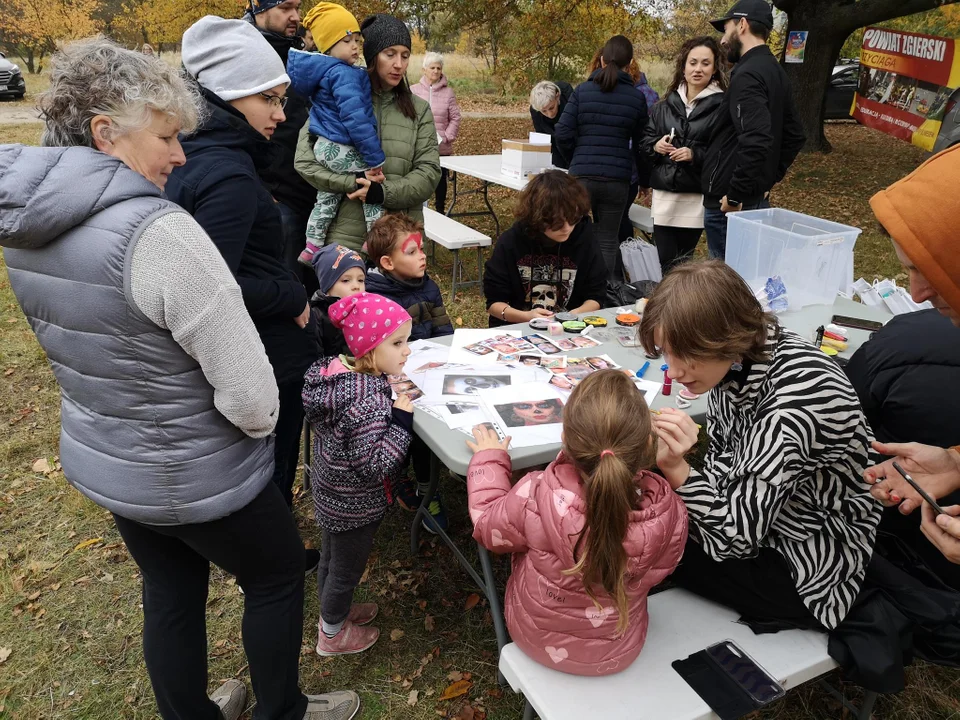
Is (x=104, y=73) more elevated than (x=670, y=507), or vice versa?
(x=104, y=73)

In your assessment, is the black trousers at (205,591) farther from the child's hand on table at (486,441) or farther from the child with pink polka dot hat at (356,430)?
the child's hand on table at (486,441)

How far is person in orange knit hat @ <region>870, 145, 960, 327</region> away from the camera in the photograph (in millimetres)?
1282

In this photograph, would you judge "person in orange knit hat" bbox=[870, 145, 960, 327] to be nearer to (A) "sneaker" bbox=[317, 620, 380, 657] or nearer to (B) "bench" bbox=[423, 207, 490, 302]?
(A) "sneaker" bbox=[317, 620, 380, 657]

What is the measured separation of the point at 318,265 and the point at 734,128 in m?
2.74

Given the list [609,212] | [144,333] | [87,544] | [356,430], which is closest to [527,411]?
[356,430]

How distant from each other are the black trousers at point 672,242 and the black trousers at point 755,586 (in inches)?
125

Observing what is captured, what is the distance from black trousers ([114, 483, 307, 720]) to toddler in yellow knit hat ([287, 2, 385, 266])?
2.22 meters

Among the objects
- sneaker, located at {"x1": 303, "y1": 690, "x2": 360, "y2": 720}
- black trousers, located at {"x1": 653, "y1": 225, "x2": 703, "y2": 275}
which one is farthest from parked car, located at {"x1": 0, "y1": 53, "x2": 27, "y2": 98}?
sneaker, located at {"x1": 303, "y1": 690, "x2": 360, "y2": 720}

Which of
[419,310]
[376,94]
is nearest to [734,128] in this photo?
[376,94]

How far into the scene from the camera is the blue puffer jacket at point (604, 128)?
4727 mm

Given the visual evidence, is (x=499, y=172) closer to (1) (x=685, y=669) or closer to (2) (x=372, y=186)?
(2) (x=372, y=186)

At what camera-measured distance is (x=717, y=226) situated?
4203mm

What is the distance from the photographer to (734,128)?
3.97 m

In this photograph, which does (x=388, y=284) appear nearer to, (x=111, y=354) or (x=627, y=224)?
(x=111, y=354)
